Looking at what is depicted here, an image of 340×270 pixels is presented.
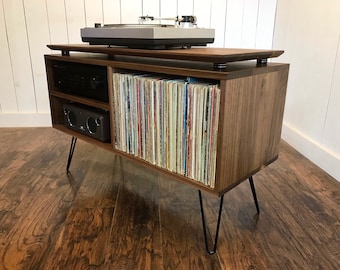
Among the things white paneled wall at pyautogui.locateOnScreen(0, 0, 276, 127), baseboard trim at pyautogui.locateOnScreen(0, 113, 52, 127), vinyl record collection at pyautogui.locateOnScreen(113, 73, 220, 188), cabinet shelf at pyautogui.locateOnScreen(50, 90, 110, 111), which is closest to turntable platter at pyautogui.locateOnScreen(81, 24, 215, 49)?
vinyl record collection at pyautogui.locateOnScreen(113, 73, 220, 188)

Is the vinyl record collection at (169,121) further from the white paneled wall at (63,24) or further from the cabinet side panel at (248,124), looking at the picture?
the white paneled wall at (63,24)

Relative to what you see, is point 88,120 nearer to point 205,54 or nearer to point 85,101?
point 85,101

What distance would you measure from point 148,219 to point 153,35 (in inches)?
24.9

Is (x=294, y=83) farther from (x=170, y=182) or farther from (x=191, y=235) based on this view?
(x=191, y=235)

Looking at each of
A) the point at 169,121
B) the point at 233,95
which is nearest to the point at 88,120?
the point at 169,121

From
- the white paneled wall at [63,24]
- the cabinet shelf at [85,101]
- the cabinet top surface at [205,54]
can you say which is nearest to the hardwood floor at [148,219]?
the cabinet shelf at [85,101]

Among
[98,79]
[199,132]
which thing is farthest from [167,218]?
[98,79]

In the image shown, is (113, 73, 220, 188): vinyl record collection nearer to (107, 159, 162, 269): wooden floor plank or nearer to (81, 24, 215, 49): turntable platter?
(81, 24, 215, 49): turntable platter

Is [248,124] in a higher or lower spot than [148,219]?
higher

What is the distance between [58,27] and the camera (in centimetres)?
203

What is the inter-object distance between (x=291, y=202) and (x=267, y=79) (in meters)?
0.60

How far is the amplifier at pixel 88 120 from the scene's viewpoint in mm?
1133

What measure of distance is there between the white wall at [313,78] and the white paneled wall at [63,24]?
0.22 metres

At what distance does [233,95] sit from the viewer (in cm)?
76
